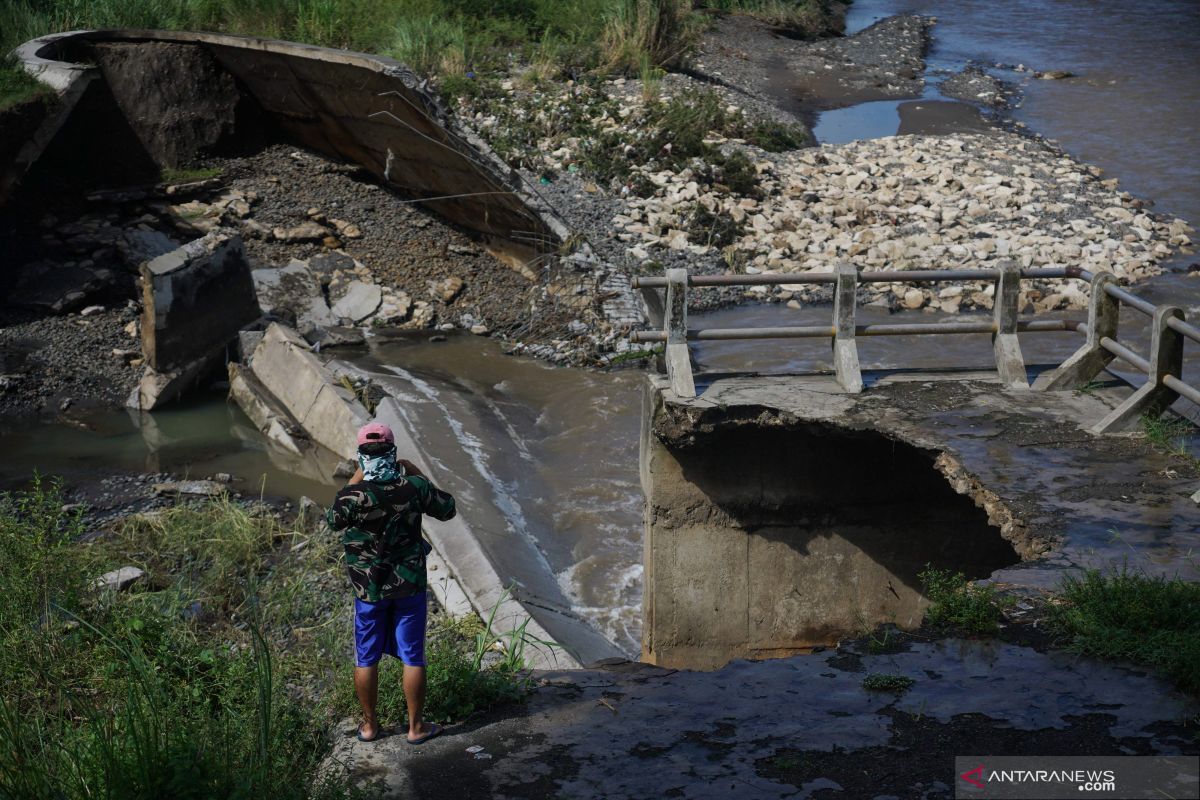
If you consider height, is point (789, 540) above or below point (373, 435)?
below

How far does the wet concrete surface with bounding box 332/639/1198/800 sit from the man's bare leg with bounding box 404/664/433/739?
77 millimetres

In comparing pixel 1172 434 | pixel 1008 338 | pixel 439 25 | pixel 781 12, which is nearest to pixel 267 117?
pixel 439 25

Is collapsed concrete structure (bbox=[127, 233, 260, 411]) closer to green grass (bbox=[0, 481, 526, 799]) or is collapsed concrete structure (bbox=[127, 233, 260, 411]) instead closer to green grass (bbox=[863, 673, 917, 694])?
green grass (bbox=[0, 481, 526, 799])

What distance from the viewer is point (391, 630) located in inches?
179

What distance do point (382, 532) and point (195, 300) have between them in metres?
8.27

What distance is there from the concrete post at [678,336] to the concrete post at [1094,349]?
84.6 inches

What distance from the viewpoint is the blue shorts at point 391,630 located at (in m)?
4.45

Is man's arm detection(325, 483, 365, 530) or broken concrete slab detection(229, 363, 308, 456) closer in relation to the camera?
man's arm detection(325, 483, 365, 530)

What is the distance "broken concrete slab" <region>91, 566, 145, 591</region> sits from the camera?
6.86 metres

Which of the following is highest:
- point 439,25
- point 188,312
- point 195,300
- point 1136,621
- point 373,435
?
point 439,25

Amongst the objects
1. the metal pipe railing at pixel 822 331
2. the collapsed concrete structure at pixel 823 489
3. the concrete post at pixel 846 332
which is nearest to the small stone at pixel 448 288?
the collapsed concrete structure at pixel 823 489

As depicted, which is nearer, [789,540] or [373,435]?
[373,435]

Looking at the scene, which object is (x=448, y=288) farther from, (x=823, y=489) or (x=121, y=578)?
(x=823, y=489)

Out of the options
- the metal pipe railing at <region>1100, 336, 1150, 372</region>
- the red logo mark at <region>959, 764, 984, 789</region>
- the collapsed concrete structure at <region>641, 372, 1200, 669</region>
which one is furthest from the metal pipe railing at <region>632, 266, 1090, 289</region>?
the red logo mark at <region>959, 764, 984, 789</region>
